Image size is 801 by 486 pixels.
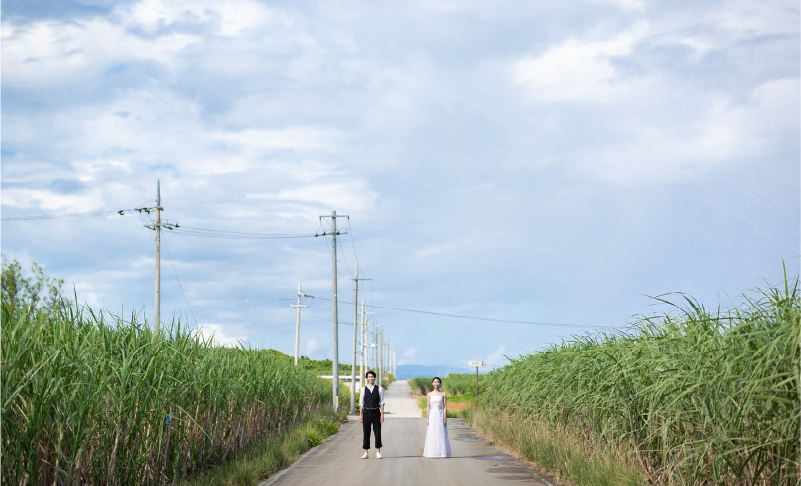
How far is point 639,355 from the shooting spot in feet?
36.2

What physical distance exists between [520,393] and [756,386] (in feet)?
45.1

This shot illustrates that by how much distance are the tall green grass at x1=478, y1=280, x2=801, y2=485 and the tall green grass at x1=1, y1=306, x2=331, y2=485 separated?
6.52 metres

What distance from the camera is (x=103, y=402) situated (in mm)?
9211

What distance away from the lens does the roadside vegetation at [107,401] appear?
769 centimetres

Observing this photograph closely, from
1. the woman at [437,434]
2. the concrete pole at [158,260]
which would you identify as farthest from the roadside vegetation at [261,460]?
the concrete pole at [158,260]

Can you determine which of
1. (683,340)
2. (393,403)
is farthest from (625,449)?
(393,403)

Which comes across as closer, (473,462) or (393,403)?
(473,462)

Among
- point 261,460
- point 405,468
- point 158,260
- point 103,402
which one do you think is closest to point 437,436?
point 405,468

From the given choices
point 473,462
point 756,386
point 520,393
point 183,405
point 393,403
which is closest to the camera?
point 756,386

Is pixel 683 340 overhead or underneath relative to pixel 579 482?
overhead

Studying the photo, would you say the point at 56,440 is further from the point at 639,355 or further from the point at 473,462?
the point at 473,462

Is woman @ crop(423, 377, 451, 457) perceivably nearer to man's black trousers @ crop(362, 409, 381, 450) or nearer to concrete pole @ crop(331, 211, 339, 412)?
man's black trousers @ crop(362, 409, 381, 450)

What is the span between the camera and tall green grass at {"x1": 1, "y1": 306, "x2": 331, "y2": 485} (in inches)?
302

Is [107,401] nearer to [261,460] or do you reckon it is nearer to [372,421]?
[261,460]
